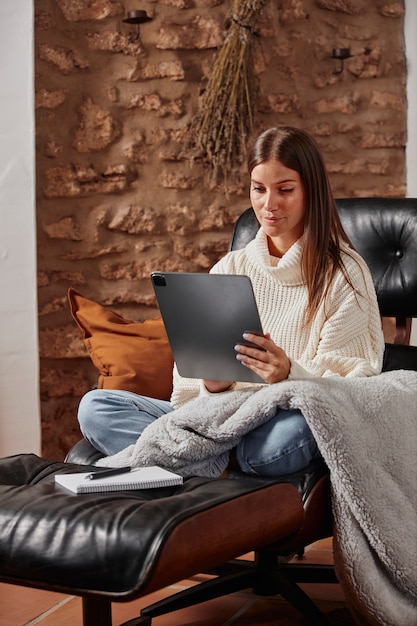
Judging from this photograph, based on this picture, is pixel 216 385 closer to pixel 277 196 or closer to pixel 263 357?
pixel 263 357

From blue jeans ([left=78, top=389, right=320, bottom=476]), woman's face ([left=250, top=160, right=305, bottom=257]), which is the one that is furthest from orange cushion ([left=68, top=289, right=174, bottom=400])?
woman's face ([left=250, top=160, right=305, bottom=257])

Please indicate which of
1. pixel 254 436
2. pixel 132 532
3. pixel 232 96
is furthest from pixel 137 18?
pixel 132 532

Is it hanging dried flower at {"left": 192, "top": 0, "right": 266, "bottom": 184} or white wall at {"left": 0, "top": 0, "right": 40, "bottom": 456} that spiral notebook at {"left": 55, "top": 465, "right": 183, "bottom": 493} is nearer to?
white wall at {"left": 0, "top": 0, "right": 40, "bottom": 456}

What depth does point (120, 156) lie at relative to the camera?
3348 mm

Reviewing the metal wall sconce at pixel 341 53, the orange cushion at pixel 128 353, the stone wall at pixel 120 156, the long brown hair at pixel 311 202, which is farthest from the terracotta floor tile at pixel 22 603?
the metal wall sconce at pixel 341 53

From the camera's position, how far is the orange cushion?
2.33 m

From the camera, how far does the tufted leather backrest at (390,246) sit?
7.70ft

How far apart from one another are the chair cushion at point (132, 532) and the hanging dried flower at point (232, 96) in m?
1.92

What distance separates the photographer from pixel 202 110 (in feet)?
10.9

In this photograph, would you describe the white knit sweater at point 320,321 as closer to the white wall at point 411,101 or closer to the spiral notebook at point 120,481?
the spiral notebook at point 120,481

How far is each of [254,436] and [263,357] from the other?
0.54 feet

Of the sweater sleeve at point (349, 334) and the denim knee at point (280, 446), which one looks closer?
the denim knee at point (280, 446)

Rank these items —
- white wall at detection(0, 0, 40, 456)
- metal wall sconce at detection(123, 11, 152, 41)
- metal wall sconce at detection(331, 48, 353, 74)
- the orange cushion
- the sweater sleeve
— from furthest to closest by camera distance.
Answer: metal wall sconce at detection(331, 48, 353, 74) → metal wall sconce at detection(123, 11, 152, 41) → white wall at detection(0, 0, 40, 456) → the orange cushion → the sweater sleeve

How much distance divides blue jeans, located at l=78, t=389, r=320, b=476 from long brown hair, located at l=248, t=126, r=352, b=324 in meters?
0.45
